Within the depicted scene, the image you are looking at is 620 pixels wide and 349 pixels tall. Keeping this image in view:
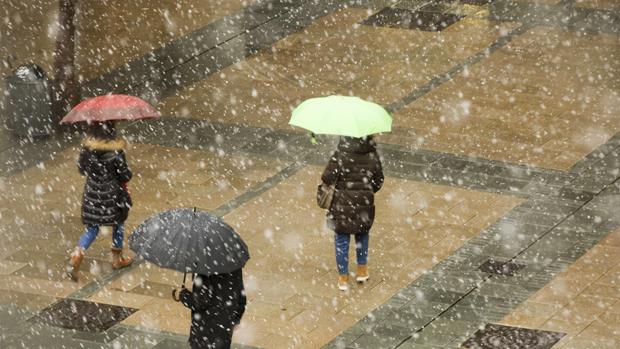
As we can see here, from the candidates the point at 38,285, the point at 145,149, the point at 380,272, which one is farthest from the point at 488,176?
the point at 38,285

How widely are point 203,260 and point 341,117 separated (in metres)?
2.93

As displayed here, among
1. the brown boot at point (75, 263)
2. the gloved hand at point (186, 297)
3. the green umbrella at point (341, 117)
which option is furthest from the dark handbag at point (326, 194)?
the gloved hand at point (186, 297)

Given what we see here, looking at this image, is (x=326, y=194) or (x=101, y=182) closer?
(x=326, y=194)

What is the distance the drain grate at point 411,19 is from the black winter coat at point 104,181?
9505mm

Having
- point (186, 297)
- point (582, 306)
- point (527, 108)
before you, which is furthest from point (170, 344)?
point (527, 108)

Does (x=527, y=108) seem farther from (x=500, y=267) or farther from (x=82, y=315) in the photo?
(x=82, y=315)

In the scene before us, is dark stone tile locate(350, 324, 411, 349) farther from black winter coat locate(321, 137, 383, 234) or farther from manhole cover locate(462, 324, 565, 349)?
black winter coat locate(321, 137, 383, 234)

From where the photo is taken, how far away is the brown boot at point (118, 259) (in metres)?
13.6

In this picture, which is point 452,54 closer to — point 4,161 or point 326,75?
point 326,75

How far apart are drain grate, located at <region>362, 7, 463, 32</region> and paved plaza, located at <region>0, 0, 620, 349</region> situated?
52 mm

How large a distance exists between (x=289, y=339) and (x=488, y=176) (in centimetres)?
441

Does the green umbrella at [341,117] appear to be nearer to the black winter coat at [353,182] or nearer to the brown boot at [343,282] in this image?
the black winter coat at [353,182]

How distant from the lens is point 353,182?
12789 millimetres

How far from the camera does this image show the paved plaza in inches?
499
